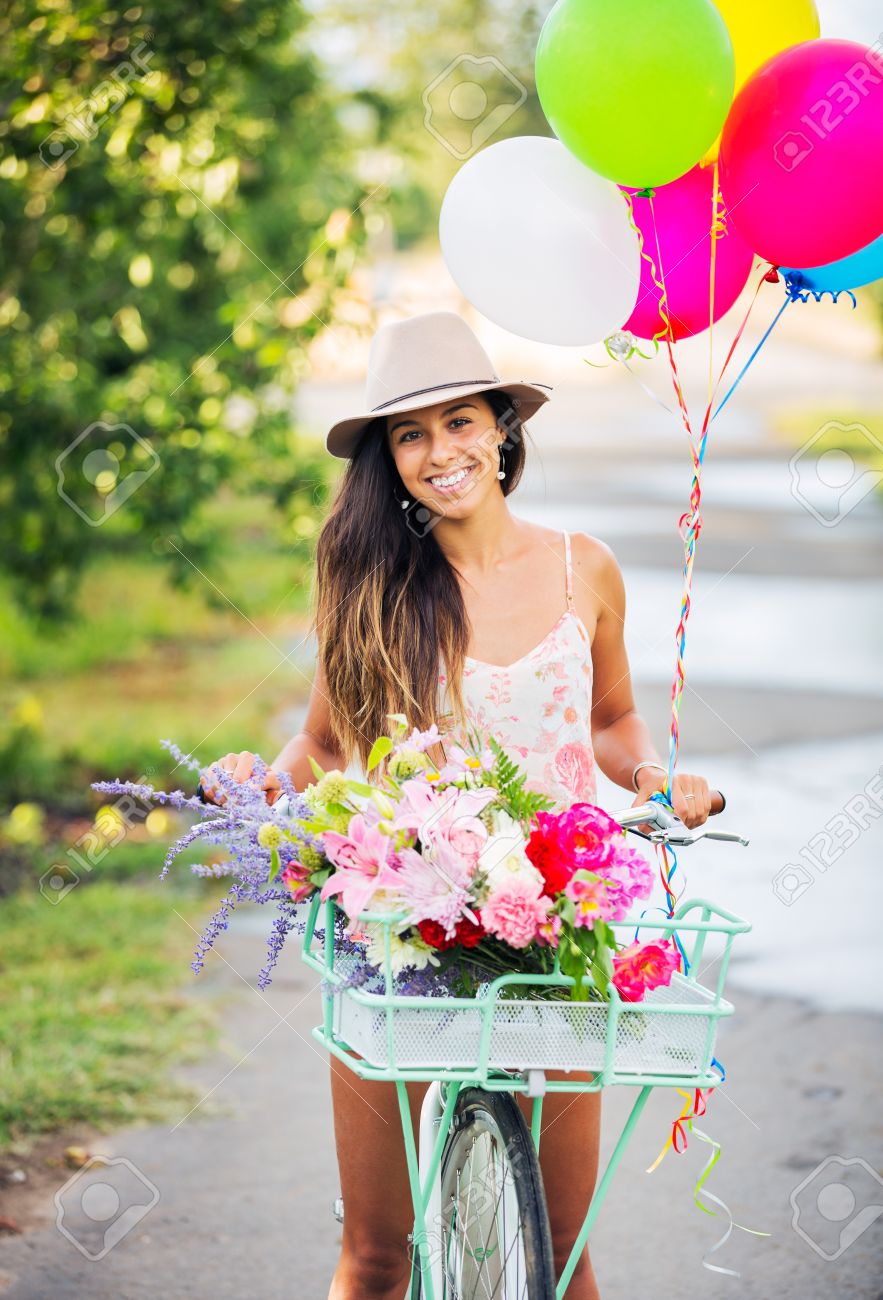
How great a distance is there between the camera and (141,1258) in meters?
3.74

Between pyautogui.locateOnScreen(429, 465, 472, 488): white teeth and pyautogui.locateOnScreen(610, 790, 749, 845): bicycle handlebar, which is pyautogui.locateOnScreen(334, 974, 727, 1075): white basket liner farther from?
pyautogui.locateOnScreen(429, 465, 472, 488): white teeth

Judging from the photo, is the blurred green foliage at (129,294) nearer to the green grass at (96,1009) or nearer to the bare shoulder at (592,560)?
the green grass at (96,1009)

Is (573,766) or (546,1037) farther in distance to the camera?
(573,766)

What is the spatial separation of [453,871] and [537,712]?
83 centimetres

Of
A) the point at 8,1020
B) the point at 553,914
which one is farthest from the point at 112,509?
the point at 553,914

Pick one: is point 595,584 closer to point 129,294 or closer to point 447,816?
point 447,816

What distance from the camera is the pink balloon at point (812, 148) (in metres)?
2.71

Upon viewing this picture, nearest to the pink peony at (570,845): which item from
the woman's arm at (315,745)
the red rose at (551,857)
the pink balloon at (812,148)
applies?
the red rose at (551,857)

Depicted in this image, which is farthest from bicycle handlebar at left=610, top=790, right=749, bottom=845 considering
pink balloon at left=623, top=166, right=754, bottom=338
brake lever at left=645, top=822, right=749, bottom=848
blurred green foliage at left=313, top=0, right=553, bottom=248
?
blurred green foliage at left=313, top=0, right=553, bottom=248

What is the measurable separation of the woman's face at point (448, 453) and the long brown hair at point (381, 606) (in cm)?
9

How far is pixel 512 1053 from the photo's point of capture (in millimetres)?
2096

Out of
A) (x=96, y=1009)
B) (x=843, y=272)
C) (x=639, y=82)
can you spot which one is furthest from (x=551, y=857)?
(x=96, y=1009)

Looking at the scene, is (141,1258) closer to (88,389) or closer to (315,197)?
(88,389)

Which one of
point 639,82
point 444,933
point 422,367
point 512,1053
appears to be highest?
point 639,82
